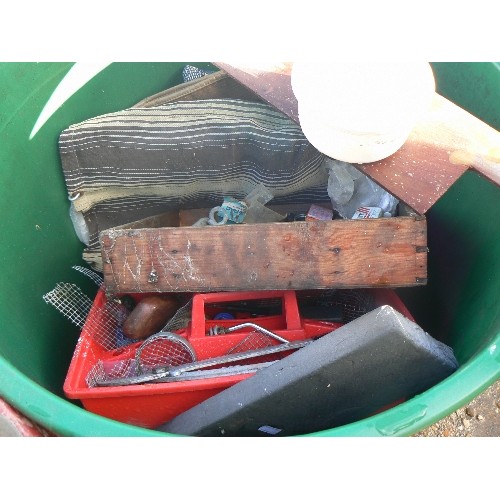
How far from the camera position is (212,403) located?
1.09 m

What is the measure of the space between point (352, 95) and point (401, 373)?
498 millimetres

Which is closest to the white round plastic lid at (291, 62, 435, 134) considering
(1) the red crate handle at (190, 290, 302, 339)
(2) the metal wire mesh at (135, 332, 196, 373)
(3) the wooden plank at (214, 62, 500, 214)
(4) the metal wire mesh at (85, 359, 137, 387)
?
(3) the wooden plank at (214, 62, 500, 214)

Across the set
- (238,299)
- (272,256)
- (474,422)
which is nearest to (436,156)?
(272,256)

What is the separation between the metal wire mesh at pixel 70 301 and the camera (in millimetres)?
1358

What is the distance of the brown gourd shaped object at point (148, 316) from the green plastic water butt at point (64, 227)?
0.58 feet

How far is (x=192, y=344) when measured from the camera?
1.24 metres

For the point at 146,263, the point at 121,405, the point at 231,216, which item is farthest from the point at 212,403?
the point at 231,216

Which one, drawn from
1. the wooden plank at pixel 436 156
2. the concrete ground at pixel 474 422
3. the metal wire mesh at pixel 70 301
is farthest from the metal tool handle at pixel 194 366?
the concrete ground at pixel 474 422

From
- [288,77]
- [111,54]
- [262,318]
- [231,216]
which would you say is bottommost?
[262,318]

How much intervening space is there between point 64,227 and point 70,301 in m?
0.19

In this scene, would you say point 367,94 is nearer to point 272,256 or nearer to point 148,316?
point 272,256

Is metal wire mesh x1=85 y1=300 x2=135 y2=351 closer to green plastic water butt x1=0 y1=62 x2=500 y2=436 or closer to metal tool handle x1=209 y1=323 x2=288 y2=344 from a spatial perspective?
green plastic water butt x1=0 y1=62 x2=500 y2=436

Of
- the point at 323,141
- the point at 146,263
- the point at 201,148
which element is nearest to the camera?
the point at 323,141

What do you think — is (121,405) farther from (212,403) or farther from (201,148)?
(201,148)
